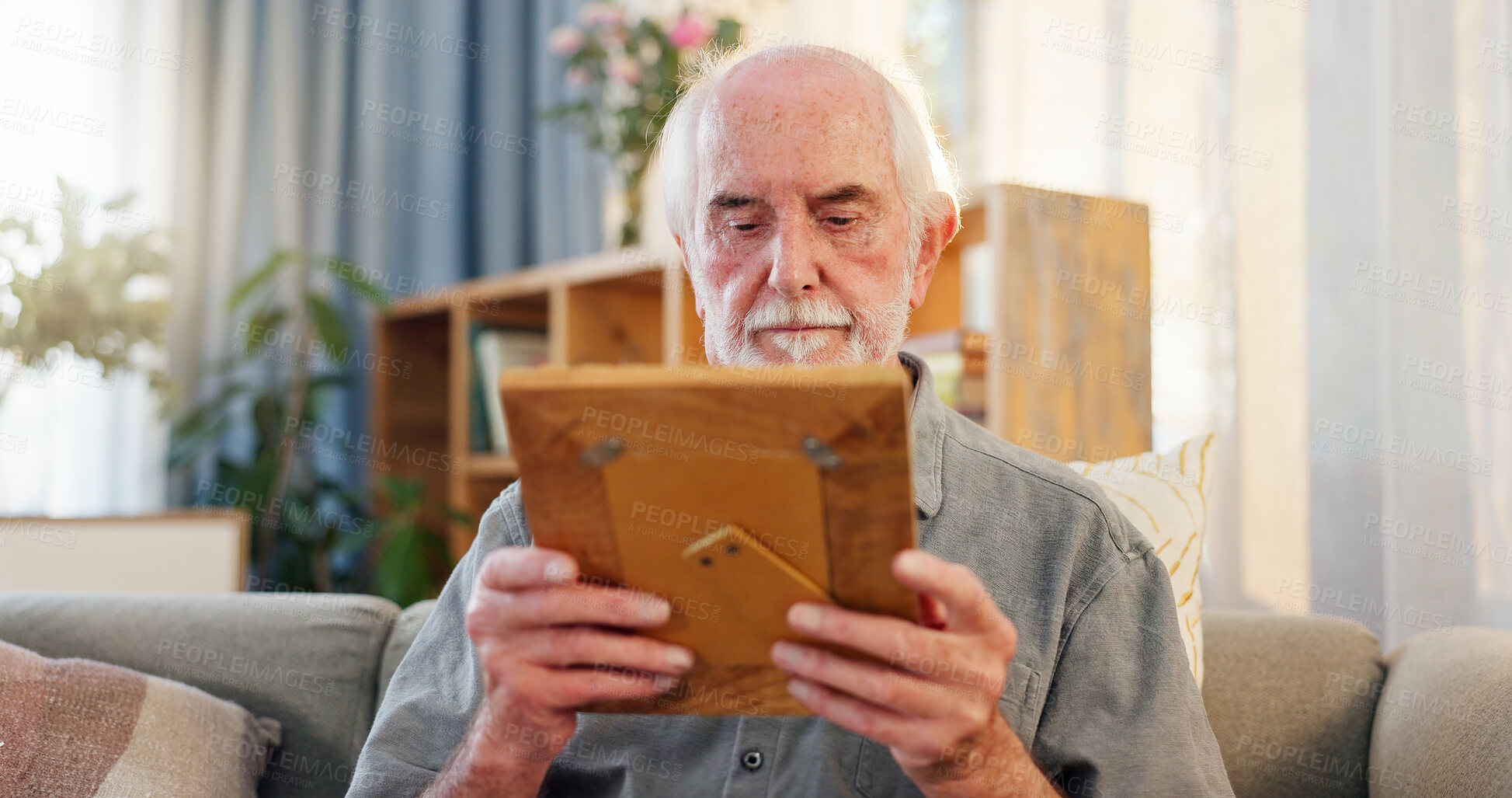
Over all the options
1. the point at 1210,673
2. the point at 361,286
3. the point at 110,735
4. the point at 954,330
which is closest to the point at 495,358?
the point at 361,286

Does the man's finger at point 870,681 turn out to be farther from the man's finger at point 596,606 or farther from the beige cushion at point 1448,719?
the beige cushion at point 1448,719

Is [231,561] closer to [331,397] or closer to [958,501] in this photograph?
[331,397]

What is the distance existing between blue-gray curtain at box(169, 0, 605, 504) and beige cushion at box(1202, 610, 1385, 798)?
2148 millimetres

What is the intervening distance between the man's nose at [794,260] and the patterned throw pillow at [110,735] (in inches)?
28.4

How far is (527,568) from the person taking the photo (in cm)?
66

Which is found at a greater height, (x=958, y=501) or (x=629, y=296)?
(x=629, y=296)

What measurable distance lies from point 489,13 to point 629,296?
1.04m

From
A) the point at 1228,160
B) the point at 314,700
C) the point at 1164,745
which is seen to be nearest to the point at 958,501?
the point at 1164,745

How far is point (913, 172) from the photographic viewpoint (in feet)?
3.72

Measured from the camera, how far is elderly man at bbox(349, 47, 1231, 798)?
68 centimetres

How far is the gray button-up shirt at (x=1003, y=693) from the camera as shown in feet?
2.95

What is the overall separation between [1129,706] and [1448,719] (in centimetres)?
35

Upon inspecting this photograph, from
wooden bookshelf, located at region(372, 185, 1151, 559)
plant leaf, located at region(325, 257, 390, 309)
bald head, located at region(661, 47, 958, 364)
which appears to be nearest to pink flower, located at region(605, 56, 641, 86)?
wooden bookshelf, located at region(372, 185, 1151, 559)

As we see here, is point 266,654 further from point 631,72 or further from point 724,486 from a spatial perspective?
point 631,72
